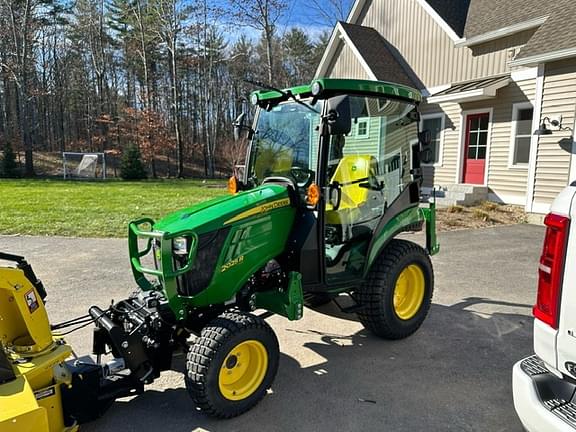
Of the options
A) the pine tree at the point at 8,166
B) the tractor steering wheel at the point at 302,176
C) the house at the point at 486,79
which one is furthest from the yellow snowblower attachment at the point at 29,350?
the pine tree at the point at 8,166

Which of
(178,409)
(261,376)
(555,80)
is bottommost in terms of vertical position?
(178,409)

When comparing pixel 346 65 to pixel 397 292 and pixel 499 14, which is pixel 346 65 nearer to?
pixel 499 14

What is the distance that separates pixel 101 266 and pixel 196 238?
14.4ft

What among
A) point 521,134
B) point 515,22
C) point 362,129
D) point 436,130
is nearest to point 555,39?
point 515,22

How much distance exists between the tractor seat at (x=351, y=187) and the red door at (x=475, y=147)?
970 cm

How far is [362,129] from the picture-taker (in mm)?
3811

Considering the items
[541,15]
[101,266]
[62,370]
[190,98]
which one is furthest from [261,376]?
[190,98]

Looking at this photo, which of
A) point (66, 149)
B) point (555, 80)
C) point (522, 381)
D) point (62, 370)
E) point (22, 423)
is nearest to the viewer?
point (22, 423)

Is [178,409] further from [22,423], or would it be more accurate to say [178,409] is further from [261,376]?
[22,423]

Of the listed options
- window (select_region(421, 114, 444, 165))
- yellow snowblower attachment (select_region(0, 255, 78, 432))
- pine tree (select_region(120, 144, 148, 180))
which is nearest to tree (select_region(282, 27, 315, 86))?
pine tree (select_region(120, 144, 148, 180))

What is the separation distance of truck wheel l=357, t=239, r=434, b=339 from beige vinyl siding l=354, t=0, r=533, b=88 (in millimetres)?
9602

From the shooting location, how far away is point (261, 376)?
296 centimetres

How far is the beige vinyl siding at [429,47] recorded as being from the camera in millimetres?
11852

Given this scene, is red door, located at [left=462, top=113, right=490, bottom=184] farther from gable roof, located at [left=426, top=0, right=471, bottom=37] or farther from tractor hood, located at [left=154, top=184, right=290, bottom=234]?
tractor hood, located at [left=154, top=184, right=290, bottom=234]
